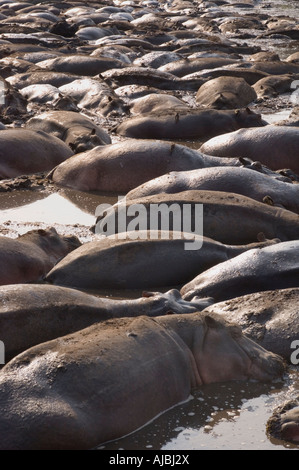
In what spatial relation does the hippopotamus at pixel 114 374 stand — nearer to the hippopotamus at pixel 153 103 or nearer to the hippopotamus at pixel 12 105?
the hippopotamus at pixel 153 103

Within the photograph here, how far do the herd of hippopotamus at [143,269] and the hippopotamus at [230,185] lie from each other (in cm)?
1

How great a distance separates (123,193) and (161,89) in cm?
530

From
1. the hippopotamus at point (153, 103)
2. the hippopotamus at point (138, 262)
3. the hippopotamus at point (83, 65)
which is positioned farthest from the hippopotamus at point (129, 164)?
the hippopotamus at point (83, 65)

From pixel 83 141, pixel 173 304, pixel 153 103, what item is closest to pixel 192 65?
pixel 153 103

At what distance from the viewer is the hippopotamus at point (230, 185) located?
6910 mm

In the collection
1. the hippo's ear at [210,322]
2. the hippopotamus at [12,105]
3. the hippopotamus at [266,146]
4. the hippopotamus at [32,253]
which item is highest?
the hippo's ear at [210,322]

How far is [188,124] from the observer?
9977 mm

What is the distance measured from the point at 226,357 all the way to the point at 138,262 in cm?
141

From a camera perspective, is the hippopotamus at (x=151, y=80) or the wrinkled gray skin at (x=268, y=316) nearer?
the wrinkled gray skin at (x=268, y=316)

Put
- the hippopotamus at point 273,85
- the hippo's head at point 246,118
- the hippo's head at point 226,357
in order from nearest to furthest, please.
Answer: the hippo's head at point 226,357, the hippo's head at point 246,118, the hippopotamus at point 273,85

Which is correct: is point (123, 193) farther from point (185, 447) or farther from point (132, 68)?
point (132, 68)

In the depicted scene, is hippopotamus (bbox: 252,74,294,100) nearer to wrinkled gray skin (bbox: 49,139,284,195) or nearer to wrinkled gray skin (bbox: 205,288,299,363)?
wrinkled gray skin (bbox: 49,139,284,195)

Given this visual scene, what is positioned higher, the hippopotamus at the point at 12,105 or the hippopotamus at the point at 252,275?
the hippopotamus at the point at 252,275

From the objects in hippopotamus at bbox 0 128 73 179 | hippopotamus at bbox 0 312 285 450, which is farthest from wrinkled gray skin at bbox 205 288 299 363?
hippopotamus at bbox 0 128 73 179
